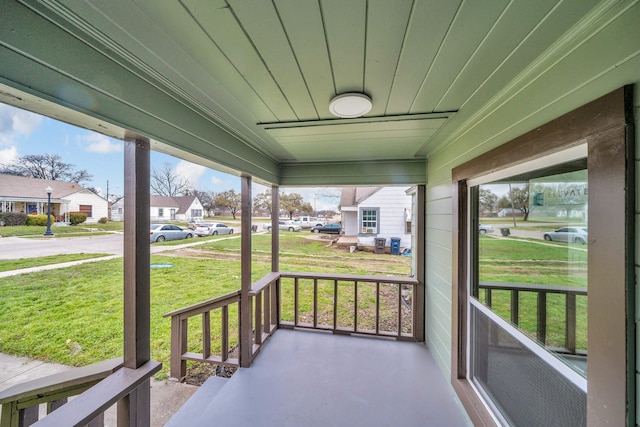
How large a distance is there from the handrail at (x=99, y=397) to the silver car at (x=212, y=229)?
1.13m

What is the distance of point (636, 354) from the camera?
2.42 feet

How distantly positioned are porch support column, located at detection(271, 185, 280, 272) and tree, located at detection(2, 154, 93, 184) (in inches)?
86.2

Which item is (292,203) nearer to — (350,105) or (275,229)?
(275,229)

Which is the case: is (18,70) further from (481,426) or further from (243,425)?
(481,426)

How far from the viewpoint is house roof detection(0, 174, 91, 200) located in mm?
878

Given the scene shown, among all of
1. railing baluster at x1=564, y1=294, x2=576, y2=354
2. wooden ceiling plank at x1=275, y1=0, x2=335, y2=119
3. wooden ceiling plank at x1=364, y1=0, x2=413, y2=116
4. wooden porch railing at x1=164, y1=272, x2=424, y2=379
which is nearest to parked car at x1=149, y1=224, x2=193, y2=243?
wooden porch railing at x1=164, y1=272, x2=424, y2=379

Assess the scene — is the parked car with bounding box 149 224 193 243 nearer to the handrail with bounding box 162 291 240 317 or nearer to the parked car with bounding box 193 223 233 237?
the parked car with bounding box 193 223 233 237

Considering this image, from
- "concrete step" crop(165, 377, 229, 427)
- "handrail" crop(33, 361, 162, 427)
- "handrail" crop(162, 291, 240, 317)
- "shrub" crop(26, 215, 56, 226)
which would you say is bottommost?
"concrete step" crop(165, 377, 229, 427)

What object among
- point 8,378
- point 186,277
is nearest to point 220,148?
point 186,277

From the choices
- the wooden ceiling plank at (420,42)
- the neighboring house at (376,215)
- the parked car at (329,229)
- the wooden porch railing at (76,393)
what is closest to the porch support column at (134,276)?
the wooden porch railing at (76,393)

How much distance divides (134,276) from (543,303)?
221 cm

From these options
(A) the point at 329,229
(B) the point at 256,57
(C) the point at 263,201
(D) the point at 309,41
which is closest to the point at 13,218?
(B) the point at 256,57

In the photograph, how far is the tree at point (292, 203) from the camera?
357 cm

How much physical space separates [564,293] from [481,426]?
3.79ft
